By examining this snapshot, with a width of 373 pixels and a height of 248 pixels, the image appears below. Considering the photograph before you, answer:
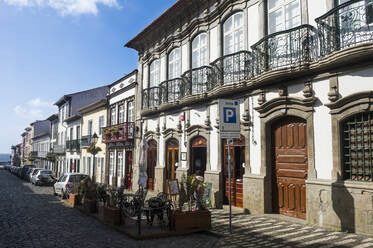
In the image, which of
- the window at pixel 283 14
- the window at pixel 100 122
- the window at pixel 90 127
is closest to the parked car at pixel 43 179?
the window at pixel 90 127

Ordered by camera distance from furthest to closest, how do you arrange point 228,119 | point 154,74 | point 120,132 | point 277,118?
point 120,132 < point 154,74 < point 277,118 < point 228,119

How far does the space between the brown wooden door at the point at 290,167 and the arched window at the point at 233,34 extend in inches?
145

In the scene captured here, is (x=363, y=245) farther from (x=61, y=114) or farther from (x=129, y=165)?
(x=61, y=114)

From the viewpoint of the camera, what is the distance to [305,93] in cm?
898

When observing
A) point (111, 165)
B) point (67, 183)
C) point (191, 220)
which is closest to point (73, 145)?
point (111, 165)

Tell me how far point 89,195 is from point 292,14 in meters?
9.18

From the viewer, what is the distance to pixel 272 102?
10.0 m

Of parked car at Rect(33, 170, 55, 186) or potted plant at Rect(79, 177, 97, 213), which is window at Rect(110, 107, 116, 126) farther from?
potted plant at Rect(79, 177, 97, 213)

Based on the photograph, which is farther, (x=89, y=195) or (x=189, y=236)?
(x=89, y=195)

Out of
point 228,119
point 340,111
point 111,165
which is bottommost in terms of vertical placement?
point 111,165

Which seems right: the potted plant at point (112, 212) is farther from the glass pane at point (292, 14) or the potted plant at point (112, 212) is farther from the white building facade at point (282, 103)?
the glass pane at point (292, 14)

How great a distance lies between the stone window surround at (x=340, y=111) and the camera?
763 cm

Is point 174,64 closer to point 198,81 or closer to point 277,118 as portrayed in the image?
point 198,81

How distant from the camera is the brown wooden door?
926 cm
